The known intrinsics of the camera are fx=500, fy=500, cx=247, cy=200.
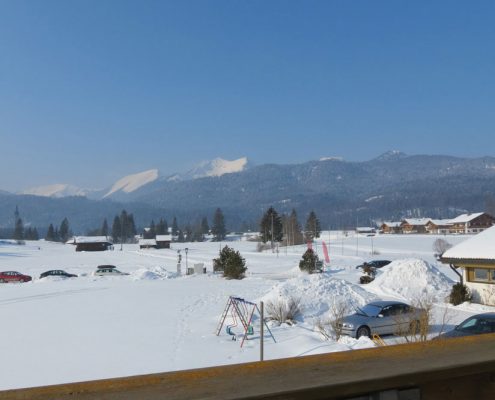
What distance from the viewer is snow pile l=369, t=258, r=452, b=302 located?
30133mm

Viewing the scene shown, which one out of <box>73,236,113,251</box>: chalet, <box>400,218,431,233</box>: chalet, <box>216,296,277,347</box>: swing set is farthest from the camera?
<box>400,218,431,233</box>: chalet

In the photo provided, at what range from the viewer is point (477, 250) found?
2683cm

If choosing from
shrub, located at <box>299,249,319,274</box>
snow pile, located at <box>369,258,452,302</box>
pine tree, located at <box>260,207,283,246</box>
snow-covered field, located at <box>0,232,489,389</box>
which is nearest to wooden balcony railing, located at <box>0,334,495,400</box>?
snow-covered field, located at <box>0,232,489,389</box>

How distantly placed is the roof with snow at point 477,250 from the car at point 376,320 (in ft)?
30.3

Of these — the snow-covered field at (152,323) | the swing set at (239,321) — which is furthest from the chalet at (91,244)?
the swing set at (239,321)

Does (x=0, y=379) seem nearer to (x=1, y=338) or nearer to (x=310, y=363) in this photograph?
(x=1, y=338)

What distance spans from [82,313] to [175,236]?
580 ft

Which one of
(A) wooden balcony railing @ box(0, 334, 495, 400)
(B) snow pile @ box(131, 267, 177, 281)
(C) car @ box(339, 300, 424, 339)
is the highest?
(A) wooden balcony railing @ box(0, 334, 495, 400)

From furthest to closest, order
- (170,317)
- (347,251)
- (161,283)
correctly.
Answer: (347,251)
(161,283)
(170,317)

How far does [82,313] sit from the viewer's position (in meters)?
24.0

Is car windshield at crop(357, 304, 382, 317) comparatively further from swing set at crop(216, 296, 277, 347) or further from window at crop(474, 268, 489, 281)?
window at crop(474, 268, 489, 281)

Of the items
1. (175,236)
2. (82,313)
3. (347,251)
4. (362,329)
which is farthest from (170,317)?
(175,236)

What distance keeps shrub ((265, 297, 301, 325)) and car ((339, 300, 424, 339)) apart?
3429mm

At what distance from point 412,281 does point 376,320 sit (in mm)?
13936
